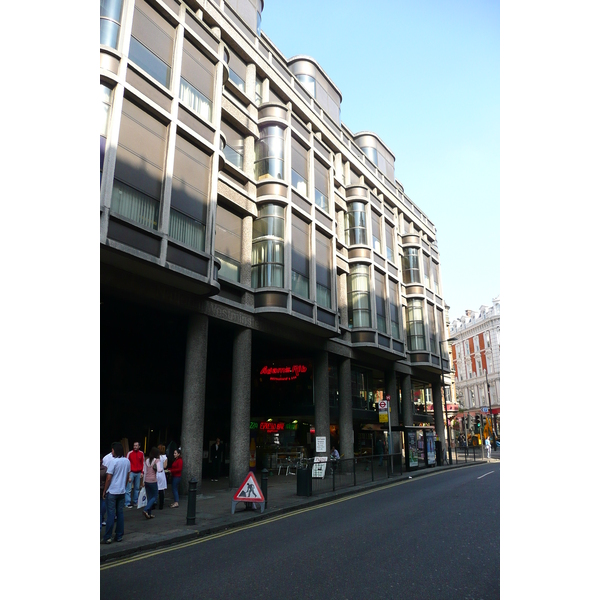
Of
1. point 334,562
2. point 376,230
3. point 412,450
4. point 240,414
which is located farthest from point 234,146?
point 412,450

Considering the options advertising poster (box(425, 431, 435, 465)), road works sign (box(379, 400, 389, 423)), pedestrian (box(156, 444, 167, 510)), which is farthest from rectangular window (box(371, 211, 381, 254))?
pedestrian (box(156, 444, 167, 510))

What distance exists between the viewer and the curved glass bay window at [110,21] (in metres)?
14.3

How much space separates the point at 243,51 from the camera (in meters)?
21.8

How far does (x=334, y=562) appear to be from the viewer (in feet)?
21.7

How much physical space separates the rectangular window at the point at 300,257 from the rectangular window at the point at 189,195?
19.1ft

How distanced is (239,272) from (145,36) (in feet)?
30.0

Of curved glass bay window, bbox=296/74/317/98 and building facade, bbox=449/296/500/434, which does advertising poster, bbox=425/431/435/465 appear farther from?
building facade, bbox=449/296/500/434

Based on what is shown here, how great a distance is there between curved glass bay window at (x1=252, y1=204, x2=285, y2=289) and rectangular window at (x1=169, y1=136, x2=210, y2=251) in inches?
156

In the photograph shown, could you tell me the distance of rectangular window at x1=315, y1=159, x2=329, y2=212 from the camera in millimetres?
25109

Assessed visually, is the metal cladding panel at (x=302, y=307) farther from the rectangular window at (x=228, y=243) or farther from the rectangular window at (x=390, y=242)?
the rectangular window at (x=390, y=242)

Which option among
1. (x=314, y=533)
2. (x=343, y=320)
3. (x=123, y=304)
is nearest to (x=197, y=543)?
(x=314, y=533)

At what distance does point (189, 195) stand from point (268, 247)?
193 inches
